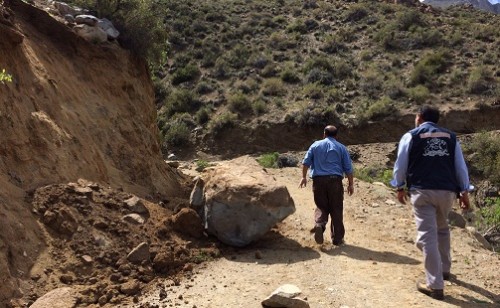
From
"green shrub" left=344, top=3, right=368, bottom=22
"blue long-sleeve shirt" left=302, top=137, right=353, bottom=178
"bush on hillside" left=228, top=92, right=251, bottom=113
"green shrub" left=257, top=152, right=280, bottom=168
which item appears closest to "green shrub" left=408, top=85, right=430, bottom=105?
"bush on hillside" left=228, top=92, right=251, bottom=113

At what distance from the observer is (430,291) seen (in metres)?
4.97

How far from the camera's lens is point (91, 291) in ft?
16.7

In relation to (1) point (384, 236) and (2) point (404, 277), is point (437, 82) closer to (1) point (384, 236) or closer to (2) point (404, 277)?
(1) point (384, 236)

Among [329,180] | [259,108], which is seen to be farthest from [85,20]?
[259,108]

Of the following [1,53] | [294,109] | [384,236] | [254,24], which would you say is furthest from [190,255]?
[254,24]

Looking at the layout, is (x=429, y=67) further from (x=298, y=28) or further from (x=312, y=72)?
(x=298, y=28)

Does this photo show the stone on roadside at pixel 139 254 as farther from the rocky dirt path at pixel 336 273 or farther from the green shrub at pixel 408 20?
the green shrub at pixel 408 20

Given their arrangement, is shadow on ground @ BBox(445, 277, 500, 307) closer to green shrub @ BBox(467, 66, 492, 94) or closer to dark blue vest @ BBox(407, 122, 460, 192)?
dark blue vest @ BBox(407, 122, 460, 192)

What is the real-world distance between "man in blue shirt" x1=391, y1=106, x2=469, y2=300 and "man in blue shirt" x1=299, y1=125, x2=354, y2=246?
5.70ft

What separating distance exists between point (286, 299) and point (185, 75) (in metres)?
27.8

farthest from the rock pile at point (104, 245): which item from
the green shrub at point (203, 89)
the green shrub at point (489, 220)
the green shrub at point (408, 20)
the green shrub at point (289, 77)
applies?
the green shrub at point (408, 20)

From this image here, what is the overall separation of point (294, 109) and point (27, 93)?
20155mm

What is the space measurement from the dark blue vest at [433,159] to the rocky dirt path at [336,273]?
1105 millimetres

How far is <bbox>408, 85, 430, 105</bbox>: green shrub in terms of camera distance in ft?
85.8
